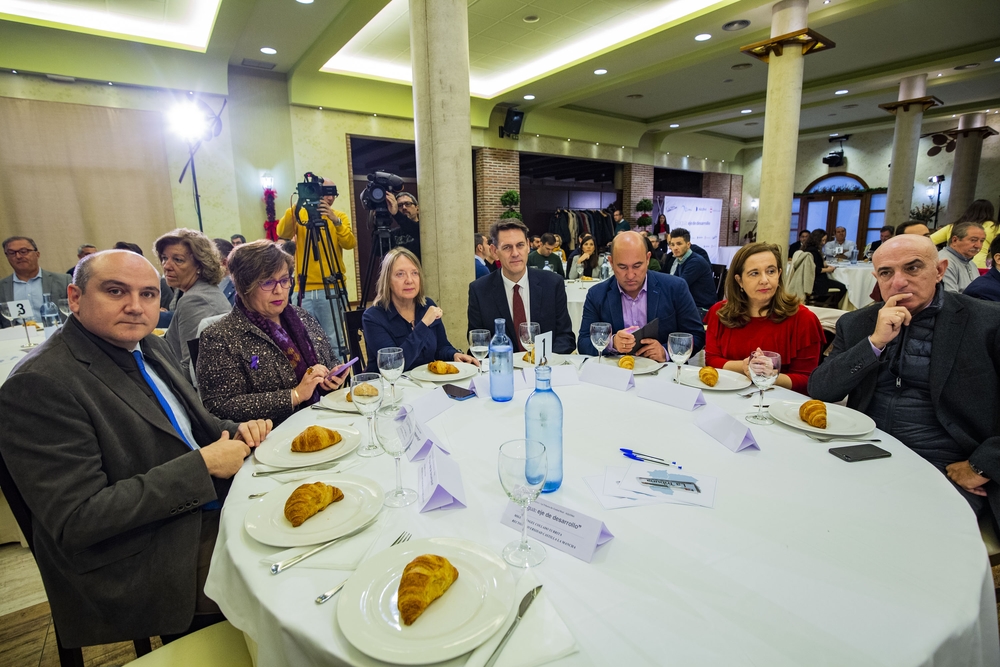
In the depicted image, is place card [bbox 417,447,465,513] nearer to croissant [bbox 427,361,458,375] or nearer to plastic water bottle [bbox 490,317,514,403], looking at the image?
plastic water bottle [bbox 490,317,514,403]

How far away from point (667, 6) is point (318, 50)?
4703mm

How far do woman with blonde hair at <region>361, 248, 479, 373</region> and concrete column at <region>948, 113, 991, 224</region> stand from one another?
14.5 m

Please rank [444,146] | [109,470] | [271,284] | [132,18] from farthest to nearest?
[132,18]
[444,146]
[271,284]
[109,470]

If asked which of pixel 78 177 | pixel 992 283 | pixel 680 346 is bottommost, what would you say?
pixel 680 346

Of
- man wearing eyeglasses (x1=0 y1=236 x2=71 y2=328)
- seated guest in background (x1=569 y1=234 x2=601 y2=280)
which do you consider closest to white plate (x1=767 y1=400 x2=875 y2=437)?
seated guest in background (x1=569 y1=234 x2=601 y2=280)

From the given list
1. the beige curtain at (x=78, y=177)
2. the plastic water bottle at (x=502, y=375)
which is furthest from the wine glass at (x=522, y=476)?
the beige curtain at (x=78, y=177)

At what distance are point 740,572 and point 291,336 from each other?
1922 millimetres

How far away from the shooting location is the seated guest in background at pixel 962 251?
3980 millimetres

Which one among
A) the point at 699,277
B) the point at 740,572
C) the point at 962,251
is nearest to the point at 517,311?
the point at 740,572

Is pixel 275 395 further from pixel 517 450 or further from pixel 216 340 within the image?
pixel 517 450

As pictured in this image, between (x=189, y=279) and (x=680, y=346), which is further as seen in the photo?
(x=189, y=279)

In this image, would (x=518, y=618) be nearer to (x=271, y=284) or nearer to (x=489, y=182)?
(x=271, y=284)

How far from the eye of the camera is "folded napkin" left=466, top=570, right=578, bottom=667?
714 mm

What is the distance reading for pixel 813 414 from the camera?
144cm
